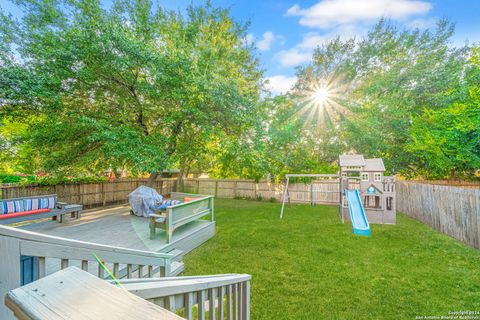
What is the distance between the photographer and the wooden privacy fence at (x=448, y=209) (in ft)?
17.0

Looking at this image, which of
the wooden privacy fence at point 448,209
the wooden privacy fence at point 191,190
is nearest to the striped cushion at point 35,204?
the wooden privacy fence at point 191,190

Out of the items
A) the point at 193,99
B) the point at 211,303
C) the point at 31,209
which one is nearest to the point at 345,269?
the point at 211,303

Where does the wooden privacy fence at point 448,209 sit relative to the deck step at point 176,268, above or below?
above

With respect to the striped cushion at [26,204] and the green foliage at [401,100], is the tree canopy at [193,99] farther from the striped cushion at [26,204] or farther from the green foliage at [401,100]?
the striped cushion at [26,204]

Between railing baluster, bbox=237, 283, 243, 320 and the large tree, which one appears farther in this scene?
the large tree

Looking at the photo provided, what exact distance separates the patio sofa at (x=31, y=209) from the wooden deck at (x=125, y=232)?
311 mm

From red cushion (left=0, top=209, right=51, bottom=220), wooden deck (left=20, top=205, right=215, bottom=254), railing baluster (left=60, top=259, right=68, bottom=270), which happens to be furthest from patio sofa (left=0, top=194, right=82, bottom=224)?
railing baluster (left=60, top=259, right=68, bottom=270)

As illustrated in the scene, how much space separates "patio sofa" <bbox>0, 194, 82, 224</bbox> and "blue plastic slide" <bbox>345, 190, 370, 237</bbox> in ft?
27.7

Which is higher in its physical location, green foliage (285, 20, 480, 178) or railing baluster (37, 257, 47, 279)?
green foliage (285, 20, 480, 178)

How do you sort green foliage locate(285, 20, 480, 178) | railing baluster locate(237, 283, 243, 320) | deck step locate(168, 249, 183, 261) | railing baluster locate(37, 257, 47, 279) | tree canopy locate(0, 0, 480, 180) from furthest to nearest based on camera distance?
green foliage locate(285, 20, 480, 178) → tree canopy locate(0, 0, 480, 180) → deck step locate(168, 249, 183, 261) → railing baluster locate(237, 283, 243, 320) → railing baluster locate(37, 257, 47, 279)

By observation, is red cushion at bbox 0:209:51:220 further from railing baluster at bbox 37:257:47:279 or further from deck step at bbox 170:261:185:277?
railing baluster at bbox 37:257:47:279

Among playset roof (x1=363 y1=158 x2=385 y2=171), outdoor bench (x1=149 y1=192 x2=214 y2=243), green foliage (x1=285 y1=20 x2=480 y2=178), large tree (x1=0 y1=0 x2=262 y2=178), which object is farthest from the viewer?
green foliage (x1=285 y1=20 x2=480 y2=178)

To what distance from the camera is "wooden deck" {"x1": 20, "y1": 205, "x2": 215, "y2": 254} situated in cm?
469

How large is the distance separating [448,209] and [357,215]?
234 cm
